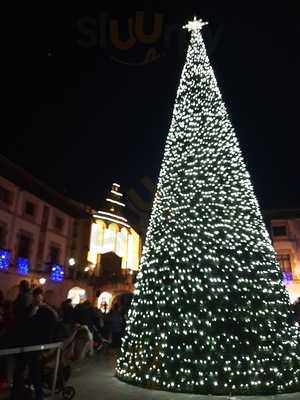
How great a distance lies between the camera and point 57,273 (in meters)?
24.2

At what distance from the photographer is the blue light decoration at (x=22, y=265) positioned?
20.9m

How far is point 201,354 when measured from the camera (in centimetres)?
609

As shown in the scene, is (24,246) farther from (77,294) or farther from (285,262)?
(285,262)

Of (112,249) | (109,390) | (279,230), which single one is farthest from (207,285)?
(279,230)

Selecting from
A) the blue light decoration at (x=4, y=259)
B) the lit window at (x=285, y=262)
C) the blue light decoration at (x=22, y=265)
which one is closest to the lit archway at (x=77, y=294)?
the blue light decoration at (x=22, y=265)

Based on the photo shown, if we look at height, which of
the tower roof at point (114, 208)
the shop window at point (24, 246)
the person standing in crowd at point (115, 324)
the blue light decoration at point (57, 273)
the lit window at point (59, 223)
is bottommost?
the person standing in crowd at point (115, 324)

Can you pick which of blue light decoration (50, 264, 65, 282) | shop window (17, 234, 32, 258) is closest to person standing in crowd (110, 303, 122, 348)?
shop window (17, 234, 32, 258)

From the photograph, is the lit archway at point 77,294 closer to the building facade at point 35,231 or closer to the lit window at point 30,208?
the building facade at point 35,231

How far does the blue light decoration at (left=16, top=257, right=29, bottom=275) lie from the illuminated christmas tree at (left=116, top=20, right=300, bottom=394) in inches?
615

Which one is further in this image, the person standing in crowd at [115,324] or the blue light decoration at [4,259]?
the blue light decoration at [4,259]

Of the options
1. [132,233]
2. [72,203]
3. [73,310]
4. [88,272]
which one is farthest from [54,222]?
[73,310]

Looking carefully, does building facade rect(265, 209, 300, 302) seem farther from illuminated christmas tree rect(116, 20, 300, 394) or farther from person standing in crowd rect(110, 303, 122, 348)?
illuminated christmas tree rect(116, 20, 300, 394)

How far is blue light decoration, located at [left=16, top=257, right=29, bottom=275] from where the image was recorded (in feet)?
68.5

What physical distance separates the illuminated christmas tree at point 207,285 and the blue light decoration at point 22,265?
15.6 meters
